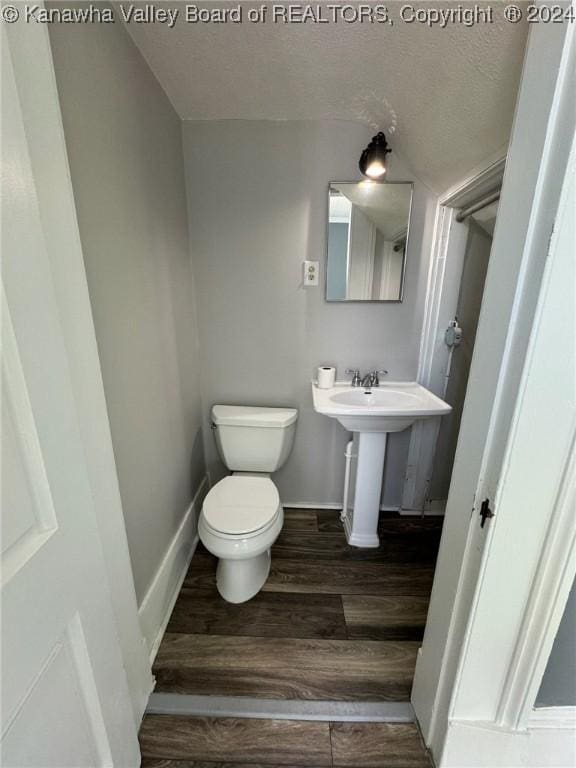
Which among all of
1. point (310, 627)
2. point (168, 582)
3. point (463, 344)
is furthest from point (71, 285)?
point (463, 344)

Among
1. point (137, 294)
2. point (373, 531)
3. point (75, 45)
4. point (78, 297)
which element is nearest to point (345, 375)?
point (373, 531)

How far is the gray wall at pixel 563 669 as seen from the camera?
2.60ft

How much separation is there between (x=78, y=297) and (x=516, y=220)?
0.94 m

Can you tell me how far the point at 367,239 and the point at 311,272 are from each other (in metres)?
0.34

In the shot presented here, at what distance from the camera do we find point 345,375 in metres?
1.82

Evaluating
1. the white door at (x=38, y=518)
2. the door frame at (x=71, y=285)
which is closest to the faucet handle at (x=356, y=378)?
the door frame at (x=71, y=285)

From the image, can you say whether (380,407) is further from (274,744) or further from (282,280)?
(274,744)

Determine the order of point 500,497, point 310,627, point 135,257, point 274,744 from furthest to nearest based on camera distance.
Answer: point 310,627, point 135,257, point 274,744, point 500,497

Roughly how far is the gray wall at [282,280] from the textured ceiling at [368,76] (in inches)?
4.4

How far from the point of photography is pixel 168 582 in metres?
1.37

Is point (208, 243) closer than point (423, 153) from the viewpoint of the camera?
No

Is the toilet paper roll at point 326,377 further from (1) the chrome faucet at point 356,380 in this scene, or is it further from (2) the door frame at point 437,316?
(2) the door frame at point 437,316

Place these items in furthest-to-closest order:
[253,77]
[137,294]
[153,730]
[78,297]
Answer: [253,77]
[137,294]
[153,730]
[78,297]

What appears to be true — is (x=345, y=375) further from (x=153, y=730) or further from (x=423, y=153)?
(x=153, y=730)
